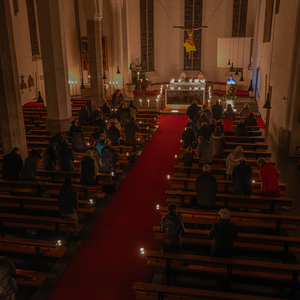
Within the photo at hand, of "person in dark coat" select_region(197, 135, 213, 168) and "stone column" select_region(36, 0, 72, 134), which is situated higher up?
"stone column" select_region(36, 0, 72, 134)

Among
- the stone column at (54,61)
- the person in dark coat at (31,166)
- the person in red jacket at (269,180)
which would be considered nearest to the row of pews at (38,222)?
the person in dark coat at (31,166)

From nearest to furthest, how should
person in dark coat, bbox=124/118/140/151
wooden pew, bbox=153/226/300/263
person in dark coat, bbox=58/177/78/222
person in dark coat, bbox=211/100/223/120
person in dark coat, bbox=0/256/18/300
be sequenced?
person in dark coat, bbox=0/256/18/300 → wooden pew, bbox=153/226/300/263 → person in dark coat, bbox=58/177/78/222 → person in dark coat, bbox=124/118/140/151 → person in dark coat, bbox=211/100/223/120

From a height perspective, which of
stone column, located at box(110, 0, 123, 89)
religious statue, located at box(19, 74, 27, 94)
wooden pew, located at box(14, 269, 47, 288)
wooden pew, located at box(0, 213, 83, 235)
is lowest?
wooden pew, located at box(14, 269, 47, 288)

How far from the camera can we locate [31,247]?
5.73 metres

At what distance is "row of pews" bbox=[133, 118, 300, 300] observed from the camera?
4.75m

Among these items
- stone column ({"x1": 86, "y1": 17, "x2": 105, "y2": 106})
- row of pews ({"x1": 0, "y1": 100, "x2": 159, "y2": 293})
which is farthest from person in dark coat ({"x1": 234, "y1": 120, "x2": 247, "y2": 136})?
stone column ({"x1": 86, "y1": 17, "x2": 105, "y2": 106})

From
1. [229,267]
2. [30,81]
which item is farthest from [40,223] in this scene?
[30,81]

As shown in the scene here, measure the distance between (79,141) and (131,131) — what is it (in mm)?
1800

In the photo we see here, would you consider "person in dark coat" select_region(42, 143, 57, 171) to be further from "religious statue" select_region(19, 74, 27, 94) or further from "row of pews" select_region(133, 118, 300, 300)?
"religious statue" select_region(19, 74, 27, 94)

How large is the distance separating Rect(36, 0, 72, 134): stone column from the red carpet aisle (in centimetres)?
529

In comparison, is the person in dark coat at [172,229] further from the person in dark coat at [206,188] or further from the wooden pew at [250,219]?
the person in dark coat at [206,188]

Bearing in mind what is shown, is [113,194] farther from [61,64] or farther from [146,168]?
[61,64]

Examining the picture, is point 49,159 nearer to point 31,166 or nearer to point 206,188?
point 31,166

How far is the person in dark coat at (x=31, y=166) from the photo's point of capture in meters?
7.78
